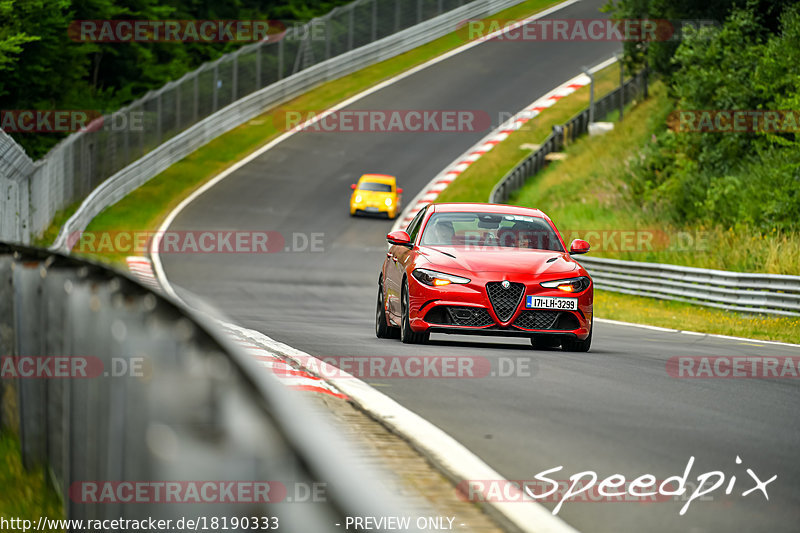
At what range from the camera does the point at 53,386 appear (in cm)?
630

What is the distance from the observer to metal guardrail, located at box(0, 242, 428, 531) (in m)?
2.79

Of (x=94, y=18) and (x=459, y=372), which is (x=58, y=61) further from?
(x=459, y=372)

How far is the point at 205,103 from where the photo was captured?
4897 cm

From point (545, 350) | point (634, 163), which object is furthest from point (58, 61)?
point (545, 350)

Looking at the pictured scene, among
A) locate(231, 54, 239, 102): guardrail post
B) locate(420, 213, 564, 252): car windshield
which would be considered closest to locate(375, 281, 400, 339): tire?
locate(420, 213, 564, 252): car windshield

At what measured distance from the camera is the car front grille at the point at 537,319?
12438 millimetres

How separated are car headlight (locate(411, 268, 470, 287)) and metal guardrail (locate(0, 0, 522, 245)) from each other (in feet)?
34.3

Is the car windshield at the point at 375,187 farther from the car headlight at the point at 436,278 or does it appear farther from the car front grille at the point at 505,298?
the car front grille at the point at 505,298

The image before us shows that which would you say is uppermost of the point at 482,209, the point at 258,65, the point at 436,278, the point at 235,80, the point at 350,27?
the point at 350,27

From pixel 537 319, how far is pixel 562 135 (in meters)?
37.7
